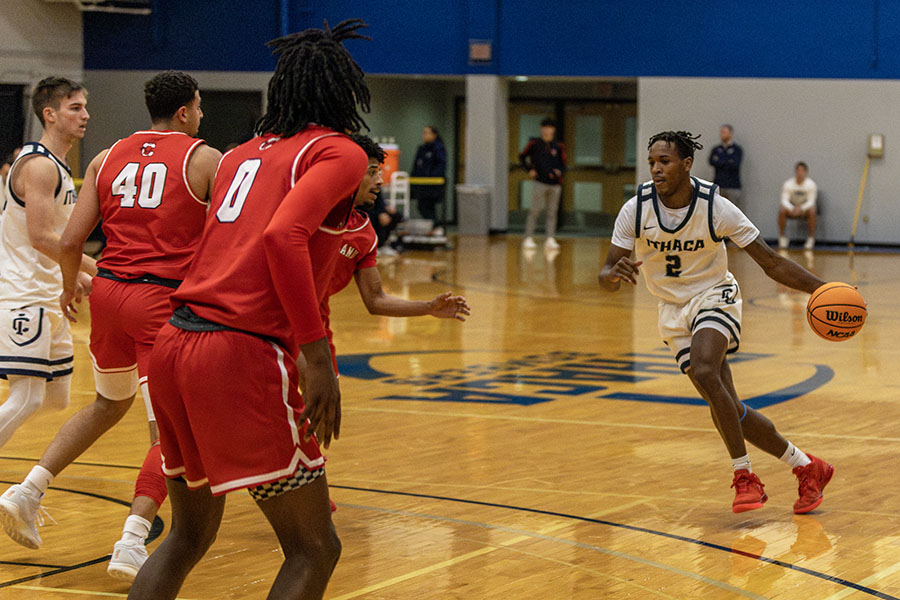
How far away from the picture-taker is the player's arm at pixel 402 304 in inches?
159

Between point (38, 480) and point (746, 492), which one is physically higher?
point (38, 480)

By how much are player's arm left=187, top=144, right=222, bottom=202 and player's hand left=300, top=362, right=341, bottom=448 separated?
148cm

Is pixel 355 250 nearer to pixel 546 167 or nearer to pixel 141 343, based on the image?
pixel 141 343

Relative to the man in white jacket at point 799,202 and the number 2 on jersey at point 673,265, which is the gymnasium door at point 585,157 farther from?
the number 2 on jersey at point 673,265

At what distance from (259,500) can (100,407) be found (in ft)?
6.01

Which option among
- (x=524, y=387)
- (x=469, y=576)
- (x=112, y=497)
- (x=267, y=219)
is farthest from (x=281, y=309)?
(x=524, y=387)

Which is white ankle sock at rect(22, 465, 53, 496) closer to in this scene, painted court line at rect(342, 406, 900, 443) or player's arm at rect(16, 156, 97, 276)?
player's arm at rect(16, 156, 97, 276)

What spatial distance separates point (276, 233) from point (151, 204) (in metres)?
1.53

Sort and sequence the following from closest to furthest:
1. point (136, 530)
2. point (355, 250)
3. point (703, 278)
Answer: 1. point (136, 530)
2. point (355, 250)
3. point (703, 278)

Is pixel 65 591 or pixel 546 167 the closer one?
pixel 65 591

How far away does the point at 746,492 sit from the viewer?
503 cm

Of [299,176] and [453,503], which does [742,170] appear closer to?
[453,503]

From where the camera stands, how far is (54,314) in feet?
16.2

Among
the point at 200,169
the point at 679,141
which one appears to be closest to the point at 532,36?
the point at 679,141
